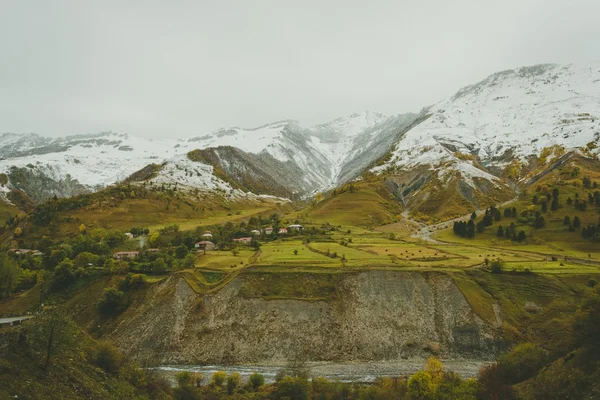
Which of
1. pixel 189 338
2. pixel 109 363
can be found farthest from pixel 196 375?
pixel 109 363

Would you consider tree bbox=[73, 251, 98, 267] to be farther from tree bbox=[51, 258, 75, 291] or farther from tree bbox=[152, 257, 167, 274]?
tree bbox=[152, 257, 167, 274]

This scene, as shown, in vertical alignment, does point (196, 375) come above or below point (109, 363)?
below

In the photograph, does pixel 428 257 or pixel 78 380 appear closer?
pixel 78 380

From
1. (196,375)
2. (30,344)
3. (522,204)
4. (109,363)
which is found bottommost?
(196,375)

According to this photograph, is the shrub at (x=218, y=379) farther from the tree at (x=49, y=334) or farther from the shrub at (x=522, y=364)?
the shrub at (x=522, y=364)

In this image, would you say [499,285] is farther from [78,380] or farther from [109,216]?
[109,216]

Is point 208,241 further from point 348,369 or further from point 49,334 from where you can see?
point 49,334

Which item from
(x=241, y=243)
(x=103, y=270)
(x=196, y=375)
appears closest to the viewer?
(x=196, y=375)
